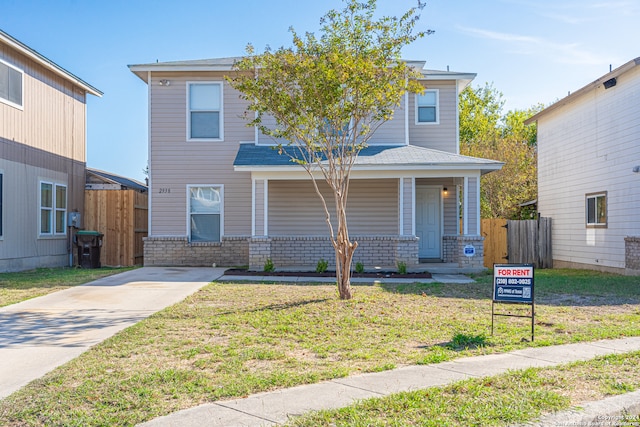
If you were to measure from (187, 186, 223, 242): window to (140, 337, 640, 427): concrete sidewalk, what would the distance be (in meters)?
11.8

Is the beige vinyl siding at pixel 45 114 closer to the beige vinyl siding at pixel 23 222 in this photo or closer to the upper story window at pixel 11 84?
the upper story window at pixel 11 84

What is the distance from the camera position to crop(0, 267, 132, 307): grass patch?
34.4 feet

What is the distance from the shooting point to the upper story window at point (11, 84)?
14.3 m

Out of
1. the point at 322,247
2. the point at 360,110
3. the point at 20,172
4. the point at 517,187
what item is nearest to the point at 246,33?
the point at 360,110

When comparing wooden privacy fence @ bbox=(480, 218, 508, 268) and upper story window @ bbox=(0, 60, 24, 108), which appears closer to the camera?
upper story window @ bbox=(0, 60, 24, 108)

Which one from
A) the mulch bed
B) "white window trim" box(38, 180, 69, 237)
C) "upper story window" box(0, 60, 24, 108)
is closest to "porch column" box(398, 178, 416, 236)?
the mulch bed

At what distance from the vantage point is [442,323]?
805 cm

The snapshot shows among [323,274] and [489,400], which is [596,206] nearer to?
[323,274]

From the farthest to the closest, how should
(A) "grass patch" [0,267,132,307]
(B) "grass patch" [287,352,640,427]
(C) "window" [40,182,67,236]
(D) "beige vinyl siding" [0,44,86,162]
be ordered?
1. (C) "window" [40,182,67,236]
2. (D) "beige vinyl siding" [0,44,86,162]
3. (A) "grass patch" [0,267,132,307]
4. (B) "grass patch" [287,352,640,427]

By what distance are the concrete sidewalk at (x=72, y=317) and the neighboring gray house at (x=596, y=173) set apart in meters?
11.1

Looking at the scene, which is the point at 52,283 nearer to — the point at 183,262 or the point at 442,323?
the point at 183,262

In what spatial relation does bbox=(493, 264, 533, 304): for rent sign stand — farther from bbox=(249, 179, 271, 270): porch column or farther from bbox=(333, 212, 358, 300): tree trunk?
bbox=(249, 179, 271, 270): porch column

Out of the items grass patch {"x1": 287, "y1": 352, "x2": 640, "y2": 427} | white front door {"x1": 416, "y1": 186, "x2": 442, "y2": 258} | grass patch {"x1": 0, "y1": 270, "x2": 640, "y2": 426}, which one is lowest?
grass patch {"x1": 287, "y1": 352, "x2": 640, "y2": 427}

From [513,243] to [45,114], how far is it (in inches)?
610
